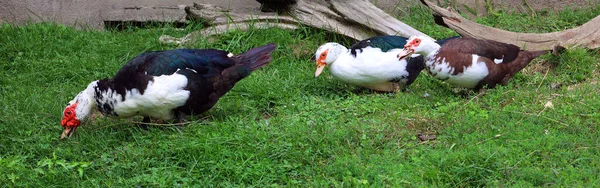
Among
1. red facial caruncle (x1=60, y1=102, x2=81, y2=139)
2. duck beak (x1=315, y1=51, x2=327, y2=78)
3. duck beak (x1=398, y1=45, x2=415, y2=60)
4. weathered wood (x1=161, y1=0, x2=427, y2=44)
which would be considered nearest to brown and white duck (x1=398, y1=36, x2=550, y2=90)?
duck beak (x1=398, y1=45, x2=415, y2=60)

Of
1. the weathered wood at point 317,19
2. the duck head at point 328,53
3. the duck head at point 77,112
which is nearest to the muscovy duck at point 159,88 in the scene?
the duck head at point 77,112

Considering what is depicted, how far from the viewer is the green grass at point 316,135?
4492 mm

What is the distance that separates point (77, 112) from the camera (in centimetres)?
535

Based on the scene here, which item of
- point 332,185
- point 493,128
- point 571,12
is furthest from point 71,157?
point 571,12

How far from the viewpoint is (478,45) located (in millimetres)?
5922

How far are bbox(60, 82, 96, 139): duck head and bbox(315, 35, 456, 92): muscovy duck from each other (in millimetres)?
1752

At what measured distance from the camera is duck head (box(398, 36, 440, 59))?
5820mm

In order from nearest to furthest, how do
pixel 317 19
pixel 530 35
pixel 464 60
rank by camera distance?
1. pixel 464 60
2. pixel 530 35
3. pixel 317 19

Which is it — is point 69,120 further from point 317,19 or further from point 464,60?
point 464,60

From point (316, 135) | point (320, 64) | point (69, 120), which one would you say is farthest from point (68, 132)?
point (320, 64)

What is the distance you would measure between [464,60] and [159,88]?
2.20m

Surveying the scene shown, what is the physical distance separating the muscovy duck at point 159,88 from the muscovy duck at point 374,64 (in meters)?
0.90

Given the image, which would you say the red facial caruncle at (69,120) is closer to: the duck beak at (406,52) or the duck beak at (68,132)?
the duck beak at (68,132)

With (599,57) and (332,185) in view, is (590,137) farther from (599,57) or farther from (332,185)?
(599,57)
